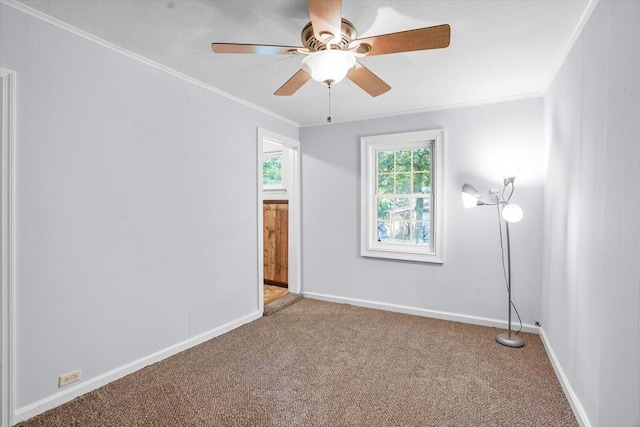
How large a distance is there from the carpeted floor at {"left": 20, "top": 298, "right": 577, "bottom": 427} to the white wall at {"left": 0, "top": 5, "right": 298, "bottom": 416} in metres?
0.35

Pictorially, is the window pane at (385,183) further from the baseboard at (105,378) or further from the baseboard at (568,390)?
the baseboard at (105,378)

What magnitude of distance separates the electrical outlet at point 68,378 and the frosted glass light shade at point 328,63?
2414 mm

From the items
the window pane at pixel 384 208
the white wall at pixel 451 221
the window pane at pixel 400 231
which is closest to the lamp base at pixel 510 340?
the white wall at pixel 451 221

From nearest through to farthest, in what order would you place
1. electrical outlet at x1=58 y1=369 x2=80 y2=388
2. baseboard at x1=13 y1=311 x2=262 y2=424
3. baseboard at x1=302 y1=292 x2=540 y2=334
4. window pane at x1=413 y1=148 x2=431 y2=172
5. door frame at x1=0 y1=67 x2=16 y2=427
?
door frame at x1=0 y1=67 x2=16 y2=427, baseboard at x1=13 y1=311 x2=262 y2=424, electrical outlet at x1=58 y1=369 x2=80 y2=388, baseboard at x1=302 y1=292 x2=540 y2=334, window pane at x1=413 y1=148 x2=431 y2=172

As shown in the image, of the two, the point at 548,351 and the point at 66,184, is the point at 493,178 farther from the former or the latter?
the point at 66,184

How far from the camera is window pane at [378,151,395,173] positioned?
13.6ft

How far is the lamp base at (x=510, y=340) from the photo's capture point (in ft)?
9.85

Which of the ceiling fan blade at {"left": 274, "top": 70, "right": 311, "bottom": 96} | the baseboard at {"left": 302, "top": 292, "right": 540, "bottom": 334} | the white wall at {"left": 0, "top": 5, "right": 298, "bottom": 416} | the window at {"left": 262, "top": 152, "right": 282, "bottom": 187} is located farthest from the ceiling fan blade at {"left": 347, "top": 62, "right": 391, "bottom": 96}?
the window at {"left": 262, "top": 152, "right": 282, "bottom": 187}

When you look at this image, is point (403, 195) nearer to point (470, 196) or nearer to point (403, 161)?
point (403, 161)

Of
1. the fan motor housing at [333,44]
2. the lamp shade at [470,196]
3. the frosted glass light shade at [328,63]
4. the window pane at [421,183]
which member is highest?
the fan motor housing at [333,44]

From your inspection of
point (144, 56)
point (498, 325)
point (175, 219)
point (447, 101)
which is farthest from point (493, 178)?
point (144, 56)

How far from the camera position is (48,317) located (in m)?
2.03

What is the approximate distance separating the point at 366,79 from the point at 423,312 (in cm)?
280

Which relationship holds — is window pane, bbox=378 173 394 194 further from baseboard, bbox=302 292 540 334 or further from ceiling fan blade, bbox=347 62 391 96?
ceiling fan blade, bbox=347 62 391 96
